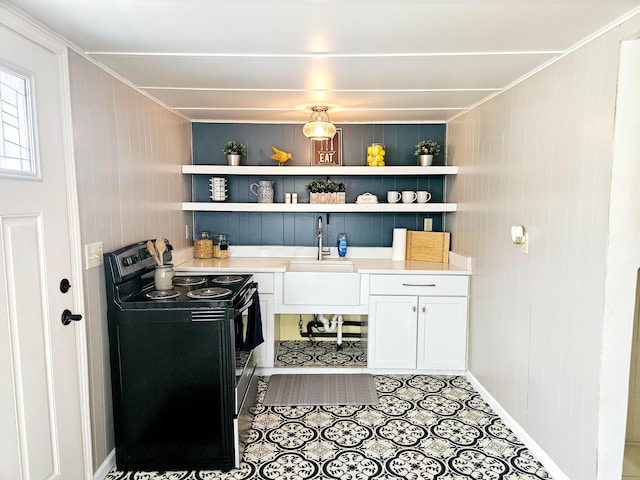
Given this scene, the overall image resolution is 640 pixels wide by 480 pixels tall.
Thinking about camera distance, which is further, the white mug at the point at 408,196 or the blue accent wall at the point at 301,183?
the blue accent wall at the point at 301,183

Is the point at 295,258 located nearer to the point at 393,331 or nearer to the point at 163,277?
the point at 393,331

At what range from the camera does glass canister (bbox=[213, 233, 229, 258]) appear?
381cm

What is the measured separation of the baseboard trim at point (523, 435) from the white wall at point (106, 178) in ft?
7.83

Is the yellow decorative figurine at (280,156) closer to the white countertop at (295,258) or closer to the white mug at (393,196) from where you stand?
the white countertop at (295,258)

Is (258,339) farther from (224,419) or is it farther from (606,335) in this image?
(606,335)

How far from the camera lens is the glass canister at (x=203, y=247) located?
379cm

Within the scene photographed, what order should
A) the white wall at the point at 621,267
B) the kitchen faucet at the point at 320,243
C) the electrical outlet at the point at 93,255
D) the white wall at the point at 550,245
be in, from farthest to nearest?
the kitchen faucet at the point at 320,243 → the electrical outlet at the point at 93,255 → the white wall at the point at 550,245 → the white wall at the point at 621,267

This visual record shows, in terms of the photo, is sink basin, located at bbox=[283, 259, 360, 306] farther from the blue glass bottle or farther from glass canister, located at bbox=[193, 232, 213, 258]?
glass canister, located at bbox=[193, 232, 213, 258]

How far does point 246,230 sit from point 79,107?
6.89 ft

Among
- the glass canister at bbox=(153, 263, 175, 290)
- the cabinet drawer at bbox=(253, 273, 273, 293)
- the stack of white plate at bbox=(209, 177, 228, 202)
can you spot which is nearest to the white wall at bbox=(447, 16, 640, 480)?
the cabinet drawer at bbox=(253, 273, 273, 293)

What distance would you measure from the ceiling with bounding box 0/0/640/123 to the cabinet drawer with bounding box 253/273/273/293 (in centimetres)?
137

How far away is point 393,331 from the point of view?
3312mm

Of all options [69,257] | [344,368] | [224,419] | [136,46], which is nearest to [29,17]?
[136,46]

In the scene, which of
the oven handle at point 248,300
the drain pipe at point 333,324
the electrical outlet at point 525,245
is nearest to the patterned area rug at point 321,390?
the drain pipe at point 333,324
